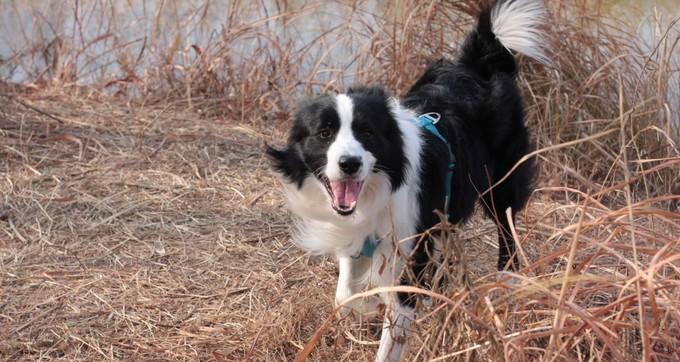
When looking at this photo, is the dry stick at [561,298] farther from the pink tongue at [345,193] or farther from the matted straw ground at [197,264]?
the pink tongue at [345,193]

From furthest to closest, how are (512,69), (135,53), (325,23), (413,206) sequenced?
(135,53)
(325,23)
(512,69)
(413,206)

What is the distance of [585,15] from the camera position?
5.01m

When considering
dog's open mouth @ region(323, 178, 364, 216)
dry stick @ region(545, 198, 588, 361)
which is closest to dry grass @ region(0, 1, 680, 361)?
dry stick @ region(545, 198, 588, 361)

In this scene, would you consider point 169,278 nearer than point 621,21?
Yes

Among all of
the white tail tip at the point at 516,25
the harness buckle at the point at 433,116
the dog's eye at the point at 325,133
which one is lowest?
the harness buckle at the point at 433,116

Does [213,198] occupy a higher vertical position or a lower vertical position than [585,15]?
lower

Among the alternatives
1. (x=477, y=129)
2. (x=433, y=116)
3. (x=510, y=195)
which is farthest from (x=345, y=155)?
(x=510, y=195)

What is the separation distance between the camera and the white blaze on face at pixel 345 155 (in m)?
2.74

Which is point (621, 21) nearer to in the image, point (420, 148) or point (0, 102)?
point (420, 148)

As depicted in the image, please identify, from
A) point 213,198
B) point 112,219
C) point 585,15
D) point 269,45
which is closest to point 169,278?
point 112,219

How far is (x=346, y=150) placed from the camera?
8.98 ft

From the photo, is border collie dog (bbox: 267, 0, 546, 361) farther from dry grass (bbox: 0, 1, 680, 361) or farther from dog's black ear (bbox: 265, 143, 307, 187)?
dry grass (bbox: 0, 1, 680, 361)

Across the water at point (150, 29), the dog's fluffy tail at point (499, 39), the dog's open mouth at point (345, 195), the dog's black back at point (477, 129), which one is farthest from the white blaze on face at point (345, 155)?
the water at point (150, 29)

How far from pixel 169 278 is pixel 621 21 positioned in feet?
10.7
